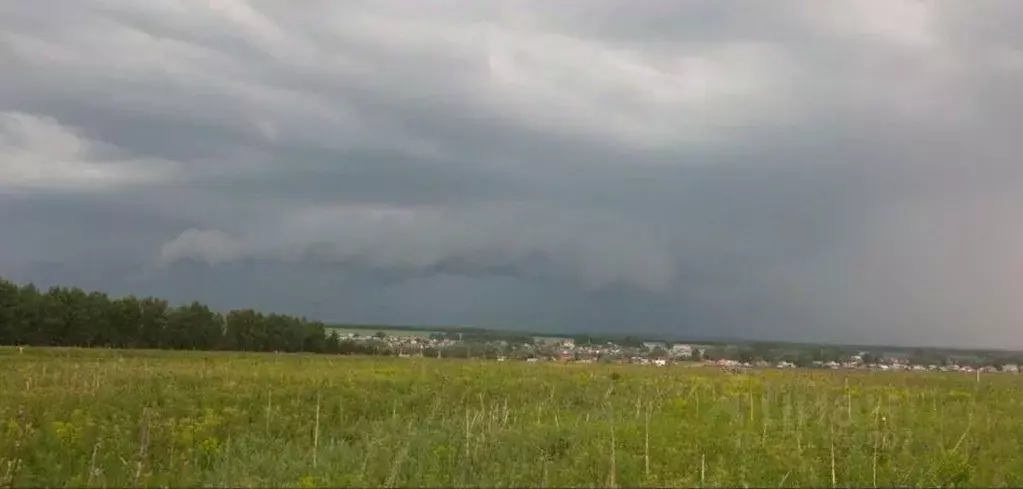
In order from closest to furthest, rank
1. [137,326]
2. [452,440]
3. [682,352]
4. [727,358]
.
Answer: [452,440] → [137,326] → [727,358] → [682,352]

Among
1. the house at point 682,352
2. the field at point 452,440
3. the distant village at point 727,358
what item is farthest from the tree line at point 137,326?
the field at point 452,440

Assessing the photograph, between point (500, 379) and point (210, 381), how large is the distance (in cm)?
1266

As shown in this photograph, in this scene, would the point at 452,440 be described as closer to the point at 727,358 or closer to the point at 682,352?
the point at 727,358

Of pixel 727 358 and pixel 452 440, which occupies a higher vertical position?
pixel 452 440

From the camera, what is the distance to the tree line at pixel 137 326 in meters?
75.8

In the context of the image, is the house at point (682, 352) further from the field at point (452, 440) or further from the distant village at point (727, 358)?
the field at point (452, 440)

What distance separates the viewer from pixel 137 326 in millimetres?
83500

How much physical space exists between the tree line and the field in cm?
5148

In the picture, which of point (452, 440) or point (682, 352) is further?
point (682, 352)

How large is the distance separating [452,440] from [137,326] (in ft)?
244

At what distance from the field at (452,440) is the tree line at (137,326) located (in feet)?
169

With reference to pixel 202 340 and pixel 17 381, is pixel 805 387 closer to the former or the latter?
pixel 17 381

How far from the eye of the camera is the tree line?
249ft

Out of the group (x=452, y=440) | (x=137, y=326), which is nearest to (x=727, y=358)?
(x=137, y=326)
